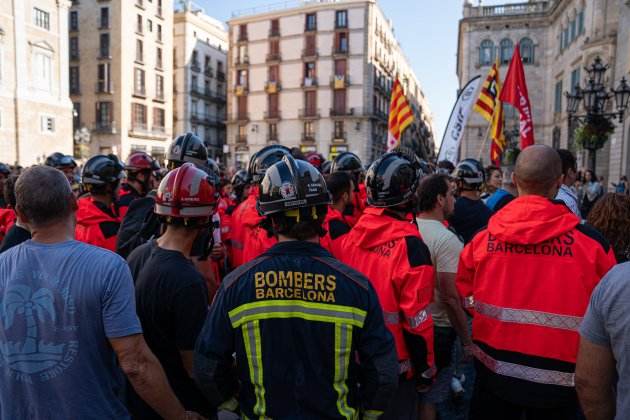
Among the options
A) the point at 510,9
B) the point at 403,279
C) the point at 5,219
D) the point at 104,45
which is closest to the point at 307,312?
the point at 403,279

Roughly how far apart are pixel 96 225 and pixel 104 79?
4531 cm

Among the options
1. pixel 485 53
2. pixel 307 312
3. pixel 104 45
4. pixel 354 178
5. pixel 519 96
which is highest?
pixel 104 45

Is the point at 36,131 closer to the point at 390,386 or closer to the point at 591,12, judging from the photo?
the point at 591,12

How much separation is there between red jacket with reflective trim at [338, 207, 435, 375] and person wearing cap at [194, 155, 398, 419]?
0.83 metres

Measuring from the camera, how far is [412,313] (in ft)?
9.36

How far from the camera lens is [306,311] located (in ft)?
6.50

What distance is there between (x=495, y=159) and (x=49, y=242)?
9.76 meters

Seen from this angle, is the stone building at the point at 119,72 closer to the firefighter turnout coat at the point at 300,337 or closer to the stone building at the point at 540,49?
the stone building at the point at 540,49

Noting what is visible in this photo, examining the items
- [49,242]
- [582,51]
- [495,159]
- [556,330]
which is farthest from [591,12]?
[49,242]

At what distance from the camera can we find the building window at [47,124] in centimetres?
3212

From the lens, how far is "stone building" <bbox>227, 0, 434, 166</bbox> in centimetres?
4803

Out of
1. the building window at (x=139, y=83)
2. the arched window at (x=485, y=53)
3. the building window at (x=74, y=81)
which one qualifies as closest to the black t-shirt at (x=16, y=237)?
the arched window at (x=485, y=53)

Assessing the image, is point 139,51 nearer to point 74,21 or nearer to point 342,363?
point 74,21

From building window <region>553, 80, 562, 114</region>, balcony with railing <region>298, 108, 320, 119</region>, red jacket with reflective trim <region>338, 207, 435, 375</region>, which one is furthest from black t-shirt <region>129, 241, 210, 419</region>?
balcony with railing <region>298, 108, 320, 119</region>
